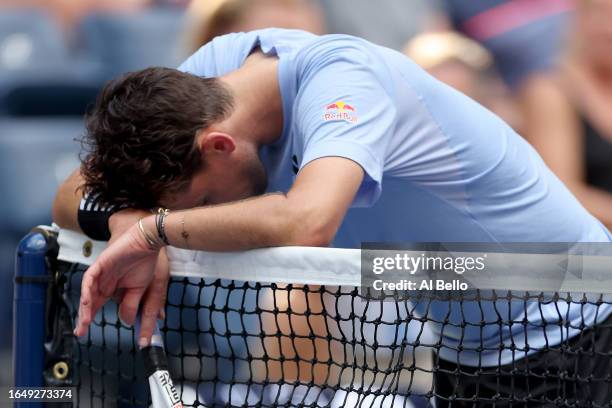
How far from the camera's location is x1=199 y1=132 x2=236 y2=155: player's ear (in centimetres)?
223

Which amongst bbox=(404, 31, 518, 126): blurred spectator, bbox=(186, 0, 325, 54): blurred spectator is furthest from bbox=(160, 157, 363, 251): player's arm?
bbox=(404, 31, 518, 126): blurred spectator

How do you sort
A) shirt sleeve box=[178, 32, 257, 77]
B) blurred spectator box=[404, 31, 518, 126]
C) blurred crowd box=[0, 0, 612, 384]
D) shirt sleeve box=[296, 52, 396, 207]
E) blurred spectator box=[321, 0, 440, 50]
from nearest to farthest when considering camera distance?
shirt sleeve box=[296, 52, 396, 207] < shirt sleeve box=[178, 32, 257, 77] < blurred crowd box=[0, 0, 612, 384] < blurred spectator box=[404, 31, 518, 126] < blurred spectator box=[321, 0, 440, 50]

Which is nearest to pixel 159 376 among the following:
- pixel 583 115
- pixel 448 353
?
pixel 448 353

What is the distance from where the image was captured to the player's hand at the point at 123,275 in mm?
1988

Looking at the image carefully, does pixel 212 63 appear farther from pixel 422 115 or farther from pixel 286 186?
pixel 422 115

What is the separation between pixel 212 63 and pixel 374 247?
29.5 inches

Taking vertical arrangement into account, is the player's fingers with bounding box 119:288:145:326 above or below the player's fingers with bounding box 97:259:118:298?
below

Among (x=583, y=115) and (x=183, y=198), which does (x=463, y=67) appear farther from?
(x=183, y=198)

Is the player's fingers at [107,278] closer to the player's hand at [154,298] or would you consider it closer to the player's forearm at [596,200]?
the player's hand at [154,298]

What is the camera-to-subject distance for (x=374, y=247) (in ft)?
6.43

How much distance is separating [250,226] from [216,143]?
34 centimetres

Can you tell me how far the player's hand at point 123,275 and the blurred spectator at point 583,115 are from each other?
208cm

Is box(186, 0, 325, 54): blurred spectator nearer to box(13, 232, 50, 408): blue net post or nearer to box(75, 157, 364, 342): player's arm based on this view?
box(13, 232, 50, 408): blue net post

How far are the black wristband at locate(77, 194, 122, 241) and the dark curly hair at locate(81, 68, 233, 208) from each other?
27 mm
